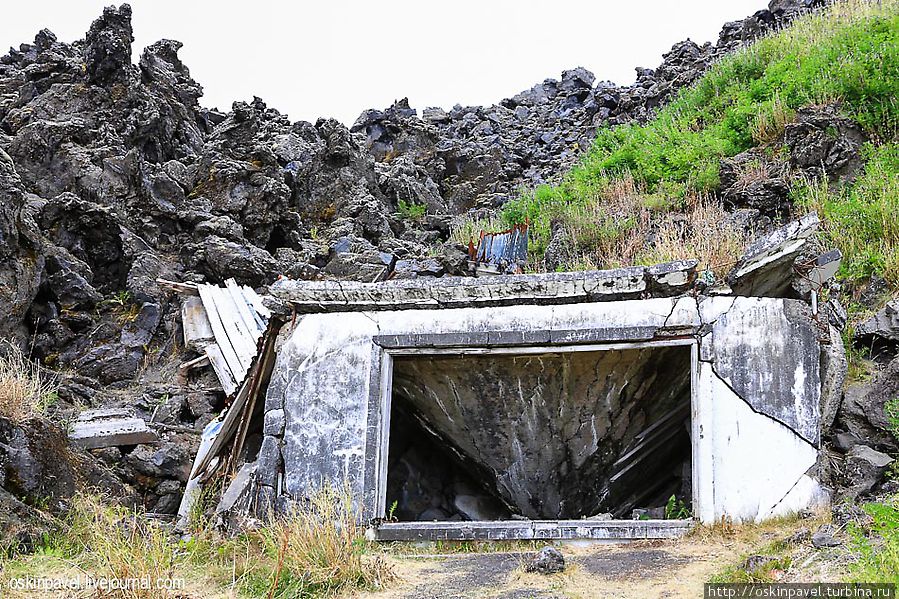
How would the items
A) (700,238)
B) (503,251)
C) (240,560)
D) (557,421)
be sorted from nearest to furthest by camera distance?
(240,560), (557,421), (700,238), (503,251)

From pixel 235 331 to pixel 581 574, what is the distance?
22.0 ft

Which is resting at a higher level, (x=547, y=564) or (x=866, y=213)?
(x=866, y=213)

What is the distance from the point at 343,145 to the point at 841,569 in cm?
1273

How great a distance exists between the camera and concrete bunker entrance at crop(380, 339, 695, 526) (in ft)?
25.4

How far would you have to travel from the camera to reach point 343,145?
15711 mm

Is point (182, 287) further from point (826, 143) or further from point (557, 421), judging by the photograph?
point (826, 143)

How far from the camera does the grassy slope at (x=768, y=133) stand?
10.3m

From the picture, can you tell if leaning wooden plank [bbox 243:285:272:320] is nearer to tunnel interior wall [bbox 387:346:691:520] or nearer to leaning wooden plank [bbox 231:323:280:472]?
tunnel interior wall [bbox 387:346:691:520]

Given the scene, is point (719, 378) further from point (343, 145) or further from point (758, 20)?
point (758, 20)

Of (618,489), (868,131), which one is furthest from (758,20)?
(618,489)

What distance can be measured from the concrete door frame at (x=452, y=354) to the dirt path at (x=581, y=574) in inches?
24.4

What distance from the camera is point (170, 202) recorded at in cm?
1349

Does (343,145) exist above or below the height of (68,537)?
above

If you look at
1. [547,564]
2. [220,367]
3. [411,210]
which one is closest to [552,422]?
[547,564]
